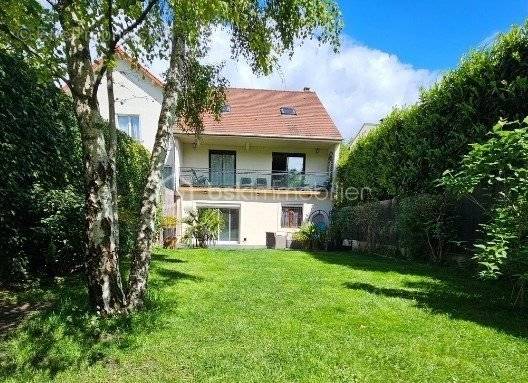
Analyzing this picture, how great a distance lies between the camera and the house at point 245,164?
1958 centimetres

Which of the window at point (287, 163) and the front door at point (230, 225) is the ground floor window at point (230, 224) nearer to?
the front door at point (230, 225)

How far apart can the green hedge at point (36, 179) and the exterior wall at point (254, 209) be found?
13.3 meters

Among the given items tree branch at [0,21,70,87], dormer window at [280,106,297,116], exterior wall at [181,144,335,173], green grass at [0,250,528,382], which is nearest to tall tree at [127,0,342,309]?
green grass at [0,250,528,382]

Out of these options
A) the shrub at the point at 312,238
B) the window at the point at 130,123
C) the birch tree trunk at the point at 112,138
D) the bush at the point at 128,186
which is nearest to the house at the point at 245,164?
the window at the point at 130,123

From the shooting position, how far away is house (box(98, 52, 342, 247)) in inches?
771

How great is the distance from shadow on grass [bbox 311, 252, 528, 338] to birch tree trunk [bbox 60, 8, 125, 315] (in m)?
4.17

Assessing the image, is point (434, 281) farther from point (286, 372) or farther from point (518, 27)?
point (518, 27)

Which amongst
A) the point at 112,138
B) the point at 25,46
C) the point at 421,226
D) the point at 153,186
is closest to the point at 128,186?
the point at 153,186

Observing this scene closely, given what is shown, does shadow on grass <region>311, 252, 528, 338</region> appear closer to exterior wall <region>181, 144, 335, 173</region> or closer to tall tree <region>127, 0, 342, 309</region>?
tall tree <region>127, 0, 342, 309</region>

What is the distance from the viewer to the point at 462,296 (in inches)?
225

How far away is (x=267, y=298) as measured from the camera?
5527mm

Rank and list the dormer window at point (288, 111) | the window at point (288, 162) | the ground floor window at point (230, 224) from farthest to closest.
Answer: the dormer window at point (288, 111)
the window at point (288, 162)
the ground floor window at point (230, 224)

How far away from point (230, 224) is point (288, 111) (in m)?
7.96

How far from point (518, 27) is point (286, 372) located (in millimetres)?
9198
